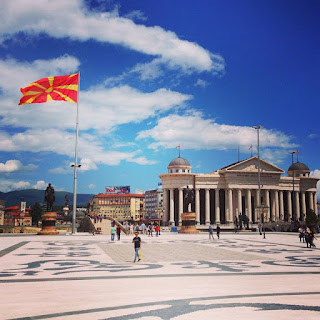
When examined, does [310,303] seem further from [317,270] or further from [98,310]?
[317,270]

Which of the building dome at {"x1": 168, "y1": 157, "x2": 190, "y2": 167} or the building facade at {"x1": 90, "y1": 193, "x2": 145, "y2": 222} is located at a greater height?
the building dome at {"x1": 168, "y1": 157, "x2": 190, "y2": 167}

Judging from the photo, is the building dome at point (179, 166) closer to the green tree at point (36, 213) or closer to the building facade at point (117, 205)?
the green tree at point (36, 213)

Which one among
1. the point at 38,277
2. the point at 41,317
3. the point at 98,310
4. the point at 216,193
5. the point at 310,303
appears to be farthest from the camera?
the point at 216,193

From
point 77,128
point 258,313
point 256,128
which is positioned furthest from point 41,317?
point 256,128

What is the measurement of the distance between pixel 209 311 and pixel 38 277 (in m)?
6.99

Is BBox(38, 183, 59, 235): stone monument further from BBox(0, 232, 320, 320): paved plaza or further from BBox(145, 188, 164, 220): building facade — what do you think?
BBox(145, 188, 164, 220): building facade

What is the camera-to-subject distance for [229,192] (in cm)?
10200

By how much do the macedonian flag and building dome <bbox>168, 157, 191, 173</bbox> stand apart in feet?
241

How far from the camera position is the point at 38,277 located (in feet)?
39.9

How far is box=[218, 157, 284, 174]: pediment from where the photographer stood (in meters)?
103

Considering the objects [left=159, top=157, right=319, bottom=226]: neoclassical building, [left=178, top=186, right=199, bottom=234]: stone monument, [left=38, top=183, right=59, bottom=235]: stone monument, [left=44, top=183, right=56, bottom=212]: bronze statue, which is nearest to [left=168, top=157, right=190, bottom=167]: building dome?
[left=159, top=157, right=319, bottom=226]: neoclassical building

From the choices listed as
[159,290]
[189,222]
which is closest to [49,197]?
[189,222]

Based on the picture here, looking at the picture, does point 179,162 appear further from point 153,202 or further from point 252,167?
point 153,202

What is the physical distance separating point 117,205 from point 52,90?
155841 millimetres
